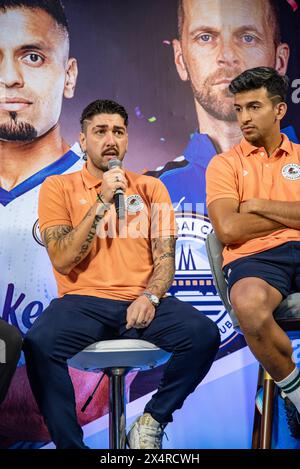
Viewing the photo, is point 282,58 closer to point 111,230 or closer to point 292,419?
point 111,230

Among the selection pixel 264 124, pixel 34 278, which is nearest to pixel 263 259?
pixel 264 124

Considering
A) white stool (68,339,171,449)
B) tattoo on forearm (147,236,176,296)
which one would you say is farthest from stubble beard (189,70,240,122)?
white stool (68,339,171,449)

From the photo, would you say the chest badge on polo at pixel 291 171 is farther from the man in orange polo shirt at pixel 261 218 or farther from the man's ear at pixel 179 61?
the man's ear at pixel 179 61

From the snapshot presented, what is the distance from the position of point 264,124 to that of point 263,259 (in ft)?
2.18

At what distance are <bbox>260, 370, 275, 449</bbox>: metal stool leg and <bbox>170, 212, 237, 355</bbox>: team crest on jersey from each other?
905mm

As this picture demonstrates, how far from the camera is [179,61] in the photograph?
11.8 feet

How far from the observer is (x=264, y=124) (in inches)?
116

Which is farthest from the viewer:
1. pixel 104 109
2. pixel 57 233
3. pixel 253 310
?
pixel 104 109

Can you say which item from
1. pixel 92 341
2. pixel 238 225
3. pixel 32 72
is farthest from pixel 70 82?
pixel 92 341

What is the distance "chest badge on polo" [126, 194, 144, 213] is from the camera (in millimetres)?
2926

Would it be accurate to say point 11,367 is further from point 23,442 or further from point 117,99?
point 117,99

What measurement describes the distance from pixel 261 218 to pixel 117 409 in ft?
3.09

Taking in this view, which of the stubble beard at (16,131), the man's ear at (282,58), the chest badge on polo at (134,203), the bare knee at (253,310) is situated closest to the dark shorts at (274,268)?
the bare knee at (253,310)
